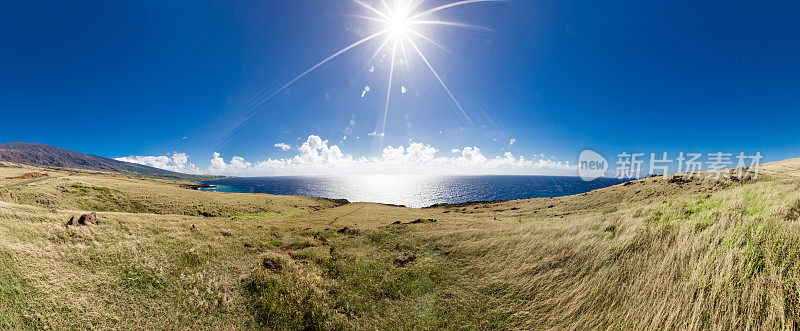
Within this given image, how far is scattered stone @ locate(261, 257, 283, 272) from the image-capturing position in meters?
8.03

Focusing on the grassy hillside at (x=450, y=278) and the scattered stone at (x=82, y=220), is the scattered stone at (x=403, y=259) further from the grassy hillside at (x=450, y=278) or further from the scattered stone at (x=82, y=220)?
the scattered stone at (x=82, y=220)

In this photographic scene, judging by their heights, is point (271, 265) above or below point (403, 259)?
below

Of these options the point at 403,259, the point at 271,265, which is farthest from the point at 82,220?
the point at 403,259

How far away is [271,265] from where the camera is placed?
26.8ft

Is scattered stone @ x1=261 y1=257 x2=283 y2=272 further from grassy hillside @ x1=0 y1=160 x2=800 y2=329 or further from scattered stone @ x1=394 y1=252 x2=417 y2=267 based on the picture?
scattered stone @ x1=394 y1=252 x2=417 y2=267

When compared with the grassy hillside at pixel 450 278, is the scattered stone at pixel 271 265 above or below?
below

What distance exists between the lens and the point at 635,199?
3134 centimetres

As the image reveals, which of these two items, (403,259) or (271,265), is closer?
(271,265)

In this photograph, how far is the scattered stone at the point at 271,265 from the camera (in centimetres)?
803

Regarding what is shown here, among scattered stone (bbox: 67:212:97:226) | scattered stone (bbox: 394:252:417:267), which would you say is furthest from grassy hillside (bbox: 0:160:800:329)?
scattered stone (bbox: 67:212:97:226)

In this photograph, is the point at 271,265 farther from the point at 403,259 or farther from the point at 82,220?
the point at 82,220

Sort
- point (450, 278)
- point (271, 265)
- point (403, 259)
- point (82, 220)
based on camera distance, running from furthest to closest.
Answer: point (82, 220)
point (403, 259)
point (271, 265)
point (450, 278)

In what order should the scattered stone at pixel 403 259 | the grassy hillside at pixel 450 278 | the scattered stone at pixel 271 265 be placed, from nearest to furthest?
the grassy hillside at pixel 450 278 < the scattered stone at pixel 271 265 < the scattered stone at pixel 403 259

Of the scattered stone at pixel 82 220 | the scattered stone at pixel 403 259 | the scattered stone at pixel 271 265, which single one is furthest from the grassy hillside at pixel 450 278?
the scattered stone at pixel 82 220
